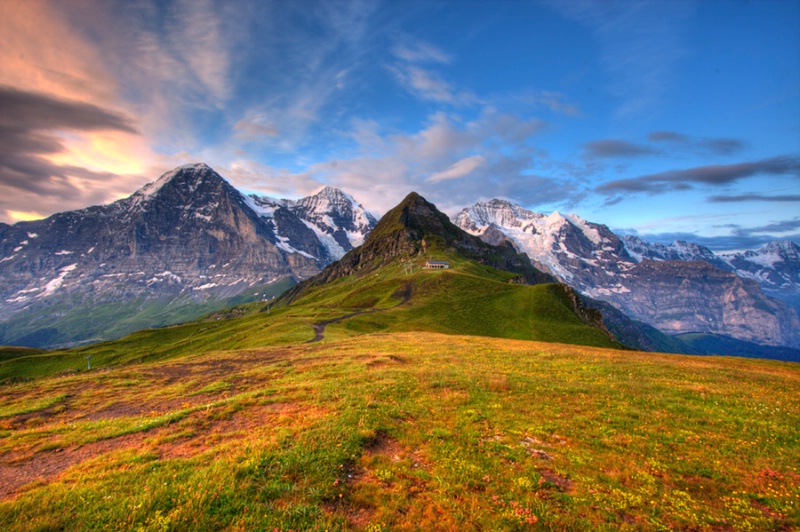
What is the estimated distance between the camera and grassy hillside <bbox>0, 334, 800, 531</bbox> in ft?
33.2

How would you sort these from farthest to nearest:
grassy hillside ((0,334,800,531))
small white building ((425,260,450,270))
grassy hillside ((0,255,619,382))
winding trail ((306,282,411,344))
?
small white building ((425,260,450,270))
grassy hillside ((0,255,619,382))
winding trail ((306,282,411,344))
grassy hillside ((0,334,800,531))

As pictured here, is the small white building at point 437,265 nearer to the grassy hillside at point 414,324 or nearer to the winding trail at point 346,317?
the winding trail at point 346,317

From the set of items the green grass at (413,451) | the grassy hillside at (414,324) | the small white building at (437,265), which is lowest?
the grassy hillside at (414,324)

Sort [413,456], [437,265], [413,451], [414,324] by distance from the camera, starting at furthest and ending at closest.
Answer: [437,265] < [414,324] < [413,451] < [413,456]

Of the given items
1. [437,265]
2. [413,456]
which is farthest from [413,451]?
[437,265]

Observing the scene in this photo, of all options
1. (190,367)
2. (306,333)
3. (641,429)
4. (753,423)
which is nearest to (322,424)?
(641,429)

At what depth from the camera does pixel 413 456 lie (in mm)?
14312

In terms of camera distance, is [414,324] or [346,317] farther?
[346,317]

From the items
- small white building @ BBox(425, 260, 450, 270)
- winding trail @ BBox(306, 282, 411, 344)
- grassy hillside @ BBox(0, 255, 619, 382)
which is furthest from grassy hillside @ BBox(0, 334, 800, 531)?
small white building @ BBox(425, 260, 450, 270)

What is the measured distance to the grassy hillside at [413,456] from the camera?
1011 centimetres

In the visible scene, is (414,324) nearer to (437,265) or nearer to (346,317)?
(346,317)

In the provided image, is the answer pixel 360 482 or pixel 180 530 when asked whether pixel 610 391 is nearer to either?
pixel 360 482

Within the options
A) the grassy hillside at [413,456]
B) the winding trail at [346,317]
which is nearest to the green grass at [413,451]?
the grassy hillside at [413,456]

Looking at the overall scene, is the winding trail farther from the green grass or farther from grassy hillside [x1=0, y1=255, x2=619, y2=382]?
the green grass
